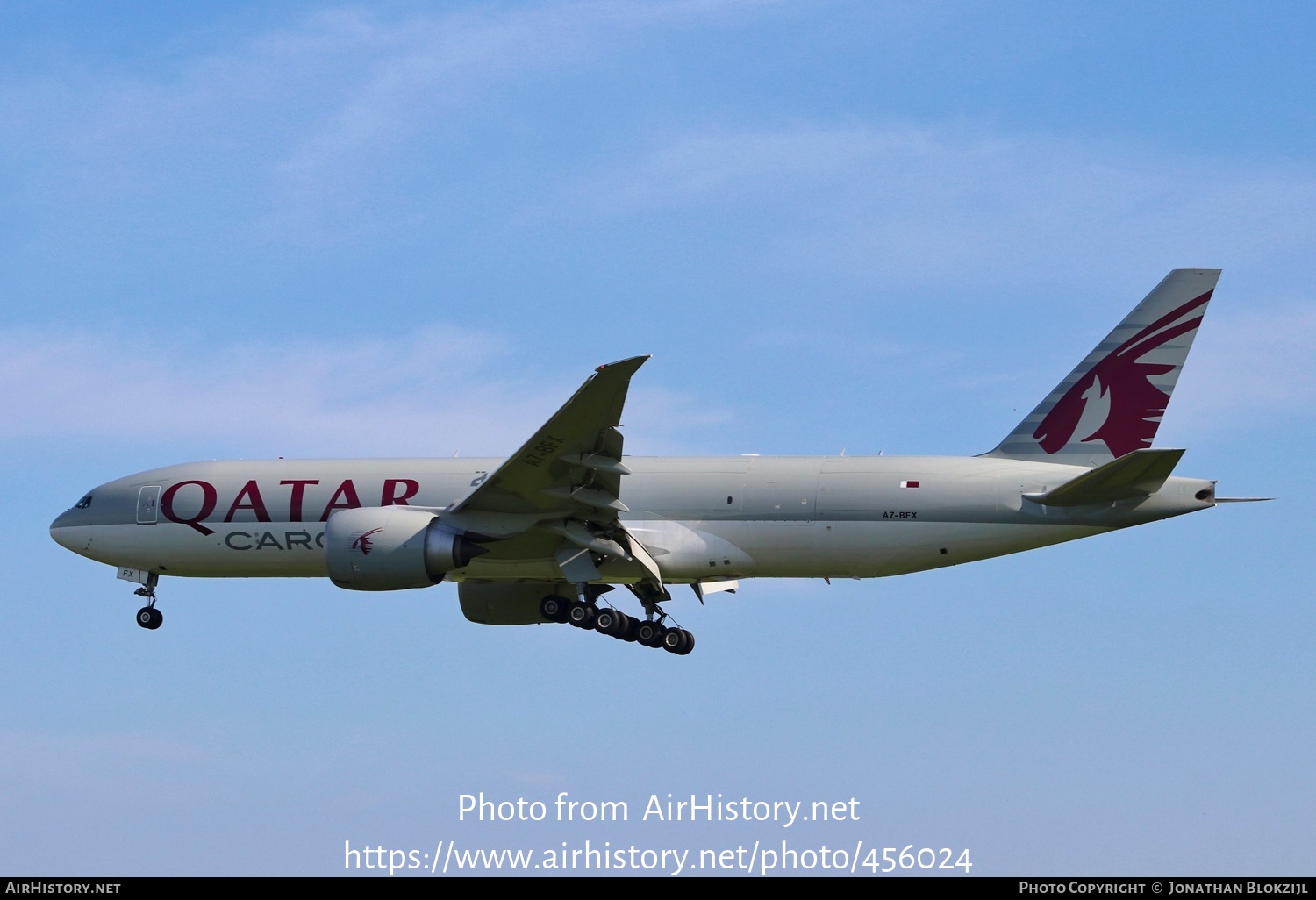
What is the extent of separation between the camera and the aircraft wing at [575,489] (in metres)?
31.2

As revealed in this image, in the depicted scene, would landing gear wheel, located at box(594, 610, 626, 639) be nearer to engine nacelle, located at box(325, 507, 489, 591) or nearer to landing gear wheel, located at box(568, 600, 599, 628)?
landing gear wheel, located at box(568, 600, 599, 628)

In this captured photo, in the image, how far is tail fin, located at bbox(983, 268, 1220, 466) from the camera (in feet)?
116

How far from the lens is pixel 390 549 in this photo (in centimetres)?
3328

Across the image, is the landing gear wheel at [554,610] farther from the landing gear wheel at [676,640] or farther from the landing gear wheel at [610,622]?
the landing gear wheel at [676,640]

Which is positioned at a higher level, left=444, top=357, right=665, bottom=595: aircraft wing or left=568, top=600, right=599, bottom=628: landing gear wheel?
left=444, top=357, right=665, bottom=595: aircraft wing

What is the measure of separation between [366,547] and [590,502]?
4.56 m

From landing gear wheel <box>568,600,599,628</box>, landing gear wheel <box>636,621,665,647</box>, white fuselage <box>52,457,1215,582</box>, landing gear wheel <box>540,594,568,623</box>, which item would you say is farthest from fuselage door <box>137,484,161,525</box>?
landing gear wheel <box>636,621,665,647</box>

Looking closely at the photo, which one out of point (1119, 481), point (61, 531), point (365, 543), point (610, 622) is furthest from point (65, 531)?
point (1119, 481)

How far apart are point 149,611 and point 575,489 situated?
41.4 ft

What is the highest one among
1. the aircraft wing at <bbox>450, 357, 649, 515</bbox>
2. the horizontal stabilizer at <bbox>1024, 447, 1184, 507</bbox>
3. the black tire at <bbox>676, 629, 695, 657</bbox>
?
the aircraft wing at <bbox>450, 357, 649, 515</bbox>

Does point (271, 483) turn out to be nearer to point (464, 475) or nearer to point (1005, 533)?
point (464, 475)

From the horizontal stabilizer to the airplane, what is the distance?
0.04 m

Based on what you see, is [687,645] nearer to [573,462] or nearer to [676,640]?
[676,640]
